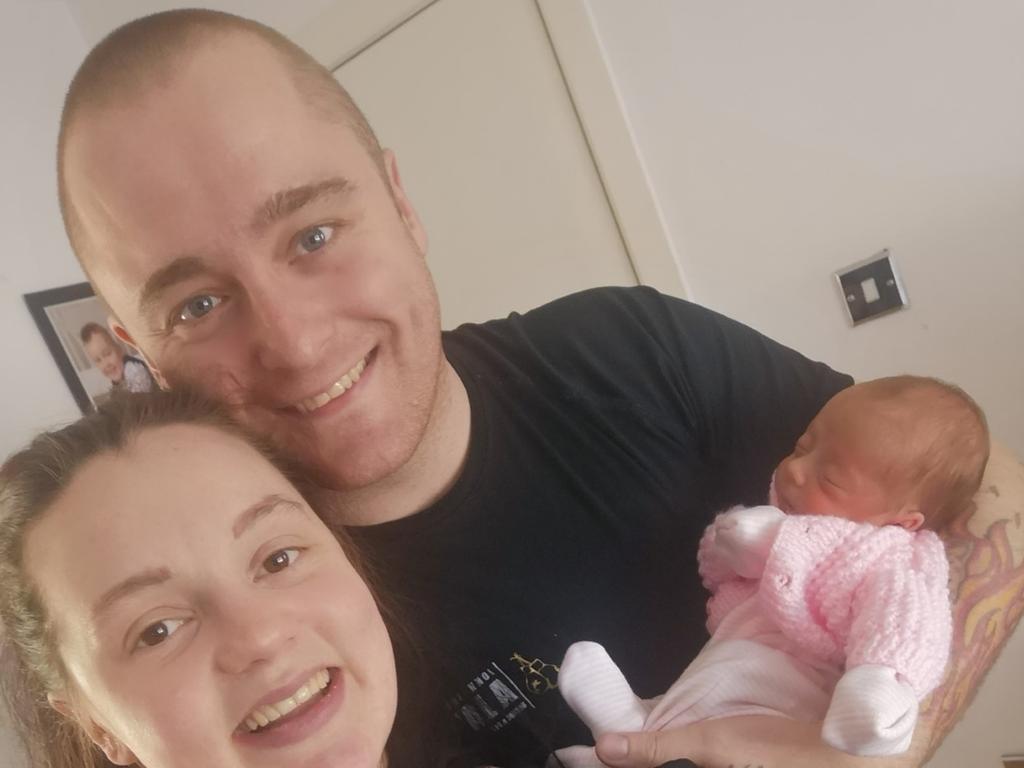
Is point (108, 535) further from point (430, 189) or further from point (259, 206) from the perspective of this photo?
point (430, 189)

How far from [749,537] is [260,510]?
0.54 m

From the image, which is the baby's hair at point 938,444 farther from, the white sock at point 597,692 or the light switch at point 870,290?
the light switch at point 870,290

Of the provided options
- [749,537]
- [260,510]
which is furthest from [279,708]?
[749,537]

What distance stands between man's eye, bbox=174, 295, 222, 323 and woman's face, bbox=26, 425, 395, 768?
16 cm

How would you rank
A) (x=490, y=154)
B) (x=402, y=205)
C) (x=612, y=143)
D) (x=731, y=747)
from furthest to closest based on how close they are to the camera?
1. (x=490, y=154)
2. (x=612, y=143)
3. (x=402, y=205)
4. (x=731, y=747)

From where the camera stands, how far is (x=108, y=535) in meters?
0.69

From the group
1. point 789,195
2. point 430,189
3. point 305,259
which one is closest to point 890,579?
point 305,259

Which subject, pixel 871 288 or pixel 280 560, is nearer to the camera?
pixel 280 560

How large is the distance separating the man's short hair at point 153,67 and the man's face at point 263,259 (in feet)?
0.05

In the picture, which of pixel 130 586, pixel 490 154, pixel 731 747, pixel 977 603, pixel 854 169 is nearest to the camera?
pixel 130 586

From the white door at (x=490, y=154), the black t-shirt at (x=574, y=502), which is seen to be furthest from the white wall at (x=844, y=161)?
the black t-shirt at (x=574, y=502)

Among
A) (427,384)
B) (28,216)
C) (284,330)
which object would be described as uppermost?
(28,216)

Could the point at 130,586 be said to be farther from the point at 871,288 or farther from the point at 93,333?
the point at 93,333

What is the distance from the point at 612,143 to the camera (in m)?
1.81
